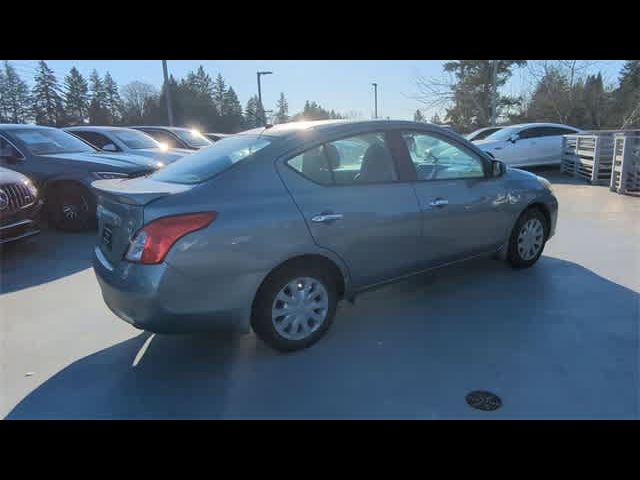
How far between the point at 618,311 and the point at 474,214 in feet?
4.45

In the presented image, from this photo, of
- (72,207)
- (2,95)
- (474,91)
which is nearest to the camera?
(72,207)

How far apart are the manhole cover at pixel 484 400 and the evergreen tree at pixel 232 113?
50375 millimetres

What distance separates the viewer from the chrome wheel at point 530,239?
14.0 ft

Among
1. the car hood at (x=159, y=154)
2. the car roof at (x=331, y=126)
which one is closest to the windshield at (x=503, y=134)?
the car hood at (x=159, y=154)

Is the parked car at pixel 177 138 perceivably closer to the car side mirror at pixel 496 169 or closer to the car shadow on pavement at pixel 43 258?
the car shadow on pavement at pixel 43 258

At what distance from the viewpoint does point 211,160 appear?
3053mm

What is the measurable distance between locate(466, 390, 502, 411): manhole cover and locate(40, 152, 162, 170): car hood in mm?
5756

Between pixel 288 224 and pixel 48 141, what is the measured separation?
229 inches

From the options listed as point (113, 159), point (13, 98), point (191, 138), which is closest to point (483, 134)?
point (191, 138)

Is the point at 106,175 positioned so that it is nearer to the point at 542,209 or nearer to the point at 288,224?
the point at 288,224

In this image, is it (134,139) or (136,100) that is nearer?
(134,139)

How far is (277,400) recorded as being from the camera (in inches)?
98.4
